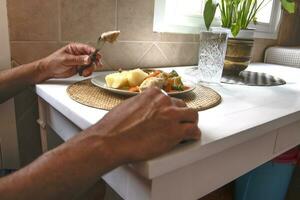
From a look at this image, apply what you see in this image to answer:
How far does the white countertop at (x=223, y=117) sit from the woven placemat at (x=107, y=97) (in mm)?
16

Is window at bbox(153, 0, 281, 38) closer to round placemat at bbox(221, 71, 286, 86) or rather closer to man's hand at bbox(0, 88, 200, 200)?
round placemat at bbox(221, 71, 286, 86)

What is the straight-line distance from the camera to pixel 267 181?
3.58 feet

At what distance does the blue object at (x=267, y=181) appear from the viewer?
1075 mm

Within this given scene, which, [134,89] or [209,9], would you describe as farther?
[209,9]

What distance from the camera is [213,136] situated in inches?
17.5

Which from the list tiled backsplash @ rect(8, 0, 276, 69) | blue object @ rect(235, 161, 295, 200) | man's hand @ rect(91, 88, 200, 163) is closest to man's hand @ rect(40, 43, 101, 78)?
tiled backsplash @ rect(8, 0, 276, 69)

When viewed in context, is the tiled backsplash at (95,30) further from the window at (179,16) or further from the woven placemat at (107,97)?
the woven placemat at (107,97)

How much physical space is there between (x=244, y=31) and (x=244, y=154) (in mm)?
609

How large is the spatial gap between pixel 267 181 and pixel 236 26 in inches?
25.7

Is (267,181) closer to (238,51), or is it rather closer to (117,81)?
(238,51)

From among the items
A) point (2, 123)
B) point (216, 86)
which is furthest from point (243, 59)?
point (2, 123)

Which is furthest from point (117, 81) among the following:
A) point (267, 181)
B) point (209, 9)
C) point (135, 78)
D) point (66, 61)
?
point (267, 181)

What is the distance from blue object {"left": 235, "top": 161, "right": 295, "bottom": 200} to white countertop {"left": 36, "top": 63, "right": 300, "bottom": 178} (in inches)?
15.6

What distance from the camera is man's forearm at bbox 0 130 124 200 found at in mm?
356
